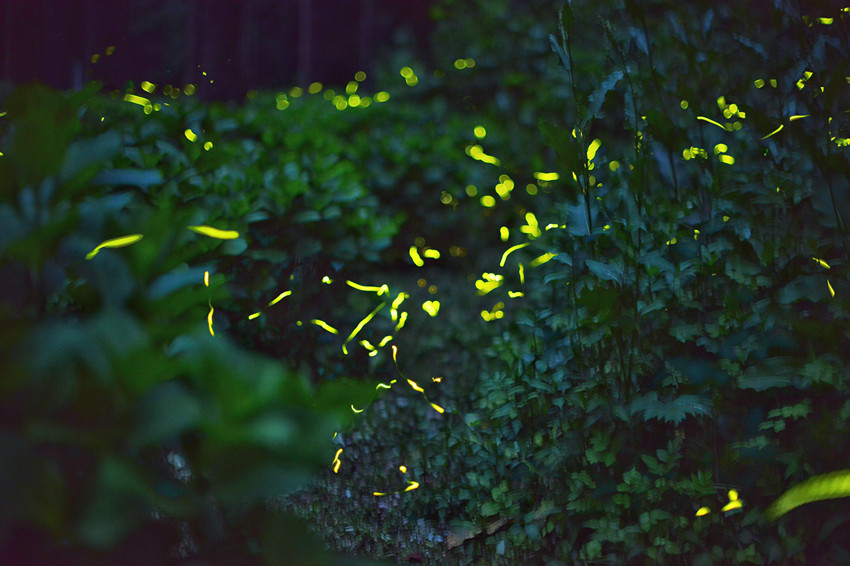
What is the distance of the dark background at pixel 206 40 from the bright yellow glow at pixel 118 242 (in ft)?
0.87

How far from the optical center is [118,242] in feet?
2.40

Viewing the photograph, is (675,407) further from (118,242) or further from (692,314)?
(118,242)

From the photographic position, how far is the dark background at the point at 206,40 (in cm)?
146

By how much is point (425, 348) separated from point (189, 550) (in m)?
4.12

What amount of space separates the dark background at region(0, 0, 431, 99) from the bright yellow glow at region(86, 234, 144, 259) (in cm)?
27

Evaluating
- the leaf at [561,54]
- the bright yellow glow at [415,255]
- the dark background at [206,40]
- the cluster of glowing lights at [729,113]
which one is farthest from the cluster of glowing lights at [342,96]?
the leaf at [561,54]

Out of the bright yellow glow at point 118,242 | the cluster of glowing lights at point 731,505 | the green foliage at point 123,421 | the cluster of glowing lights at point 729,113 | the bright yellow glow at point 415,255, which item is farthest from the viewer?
the bright yellow glow at point 415,255

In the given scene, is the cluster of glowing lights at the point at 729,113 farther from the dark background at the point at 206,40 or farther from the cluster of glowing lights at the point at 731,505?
the dark background at the point at 206,40

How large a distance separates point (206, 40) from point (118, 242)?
15.3 ft

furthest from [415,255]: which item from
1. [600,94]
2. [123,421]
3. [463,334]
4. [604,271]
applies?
[123,421]

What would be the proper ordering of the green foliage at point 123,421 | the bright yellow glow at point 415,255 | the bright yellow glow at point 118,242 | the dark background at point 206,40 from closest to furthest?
the green foliage at point 123,421 < the bright yellow glow at point 118,242 < the dark background at point 206,40 < the bright yellow glow at point 415,255

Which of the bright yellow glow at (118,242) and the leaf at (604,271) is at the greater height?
the bright yellow glow at (118,242)

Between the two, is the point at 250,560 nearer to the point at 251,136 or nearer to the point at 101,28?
the point at 101,28

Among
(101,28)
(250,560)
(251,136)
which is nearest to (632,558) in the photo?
(250,560)
